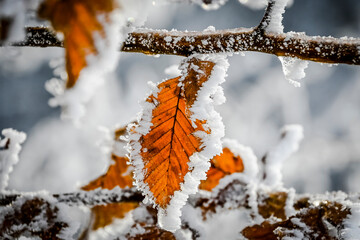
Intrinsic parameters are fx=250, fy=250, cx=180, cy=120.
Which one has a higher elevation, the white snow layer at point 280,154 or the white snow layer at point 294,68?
the white snow layer at point 280,154

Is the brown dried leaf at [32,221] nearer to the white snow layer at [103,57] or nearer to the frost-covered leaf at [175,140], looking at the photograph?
the frost-covered leaf at [175,140]

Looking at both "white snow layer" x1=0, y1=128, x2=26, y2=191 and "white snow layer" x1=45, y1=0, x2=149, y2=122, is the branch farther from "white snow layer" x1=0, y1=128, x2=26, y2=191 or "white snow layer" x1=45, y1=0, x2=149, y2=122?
"white snow layer" x1=45, y1=0, x2=149, y2=122

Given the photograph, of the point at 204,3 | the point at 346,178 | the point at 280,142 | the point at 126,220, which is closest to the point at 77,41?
the point at 204,3

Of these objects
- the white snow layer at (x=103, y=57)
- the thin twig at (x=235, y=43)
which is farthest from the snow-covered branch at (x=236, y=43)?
the white snow layer at (x=103, y=57)

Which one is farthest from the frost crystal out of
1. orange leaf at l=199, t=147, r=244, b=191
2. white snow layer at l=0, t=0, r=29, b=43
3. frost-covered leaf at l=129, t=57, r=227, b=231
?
orange leaf at l=199, t=147, r=244, b=191

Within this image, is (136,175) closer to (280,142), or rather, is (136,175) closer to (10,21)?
(10,21)

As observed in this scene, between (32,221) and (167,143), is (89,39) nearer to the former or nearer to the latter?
(167,143)
